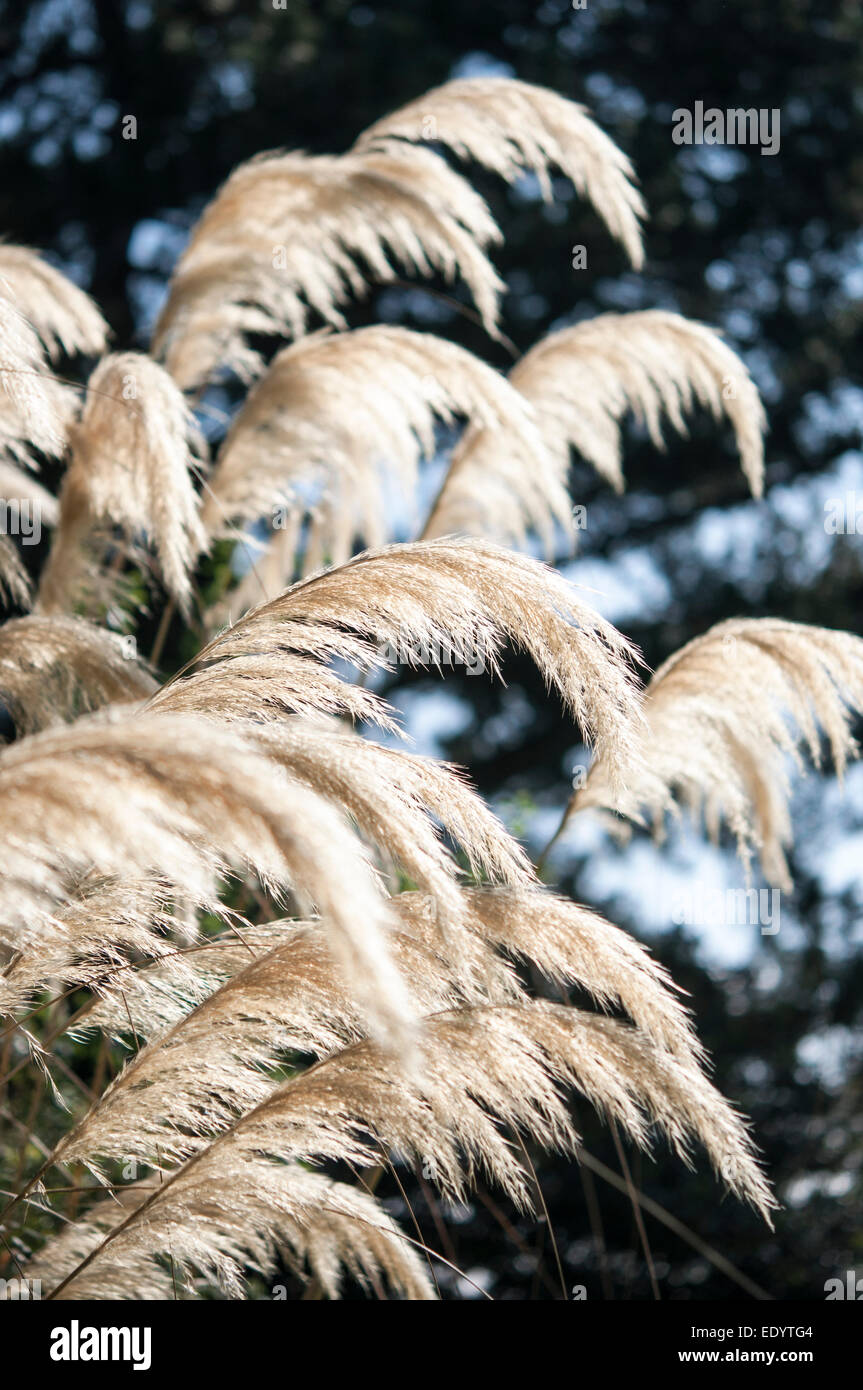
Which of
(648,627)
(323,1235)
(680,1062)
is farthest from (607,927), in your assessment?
(648,627)

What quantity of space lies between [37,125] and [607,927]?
7614 mm

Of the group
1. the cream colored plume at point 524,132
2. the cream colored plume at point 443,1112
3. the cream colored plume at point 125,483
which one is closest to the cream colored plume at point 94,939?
the cream colored plume at point 443,1112

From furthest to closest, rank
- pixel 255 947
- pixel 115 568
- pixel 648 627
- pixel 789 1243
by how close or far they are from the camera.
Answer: pixel 648 627 < pixel 789 1243 < pixel 115 568 < pixel 255 947

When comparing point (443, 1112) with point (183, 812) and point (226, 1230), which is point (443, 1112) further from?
point (183, 812)

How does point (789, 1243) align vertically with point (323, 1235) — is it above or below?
below

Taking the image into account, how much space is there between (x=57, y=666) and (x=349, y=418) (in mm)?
1123

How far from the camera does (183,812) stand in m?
1.15

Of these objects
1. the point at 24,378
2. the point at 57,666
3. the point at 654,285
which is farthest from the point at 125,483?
the point at 654,285

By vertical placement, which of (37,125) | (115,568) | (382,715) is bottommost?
(382,715)

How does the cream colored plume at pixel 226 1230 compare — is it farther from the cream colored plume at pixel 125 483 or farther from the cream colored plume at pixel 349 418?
the cream colored plume at pixel 349 418

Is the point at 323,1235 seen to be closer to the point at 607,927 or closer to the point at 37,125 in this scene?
the point at 607,927

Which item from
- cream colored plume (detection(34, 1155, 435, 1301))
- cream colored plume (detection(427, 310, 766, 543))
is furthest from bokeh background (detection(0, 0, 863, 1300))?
cream colored plume (detection(34, 1155, 435, 1301))

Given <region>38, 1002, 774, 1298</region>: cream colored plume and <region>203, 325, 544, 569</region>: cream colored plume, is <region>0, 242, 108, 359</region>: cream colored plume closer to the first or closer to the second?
<region>203, 325, 544, 569</region>: cream colored plume
